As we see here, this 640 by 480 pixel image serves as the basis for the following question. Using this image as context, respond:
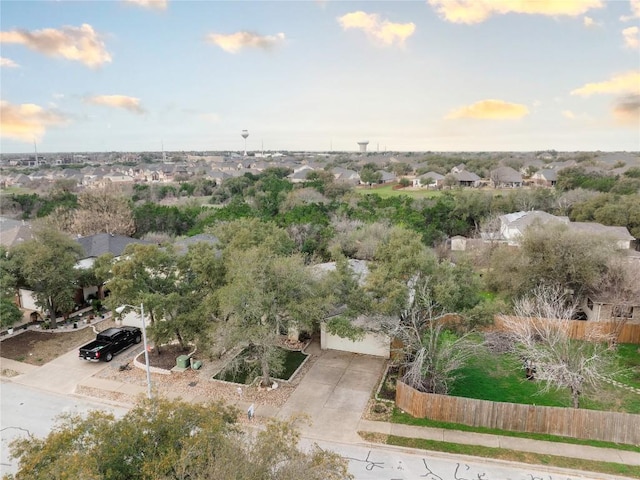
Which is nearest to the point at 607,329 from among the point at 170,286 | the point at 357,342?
the point at 357,342

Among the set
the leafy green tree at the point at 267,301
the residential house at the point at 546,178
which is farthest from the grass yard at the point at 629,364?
the residential house at the point at 546,178

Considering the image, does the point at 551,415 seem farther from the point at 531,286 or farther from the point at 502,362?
the point at 531,286

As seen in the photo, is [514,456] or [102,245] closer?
[514,456]

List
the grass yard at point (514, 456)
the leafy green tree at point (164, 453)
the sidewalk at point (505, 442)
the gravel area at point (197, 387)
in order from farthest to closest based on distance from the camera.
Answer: the gravel area at point (197, 387) → the sidewalk at point (505, 442) → the grass yard at point (514, 456) → the leafy green tree at point (164, 453)

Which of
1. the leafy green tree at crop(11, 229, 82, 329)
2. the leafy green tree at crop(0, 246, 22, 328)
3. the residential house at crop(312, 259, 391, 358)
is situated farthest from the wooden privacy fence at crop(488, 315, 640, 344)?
the leafy green tree at crop(0, 246, 22, 328)

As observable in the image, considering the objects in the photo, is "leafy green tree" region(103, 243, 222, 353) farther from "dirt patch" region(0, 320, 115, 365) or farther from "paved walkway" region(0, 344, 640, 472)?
"dirt patch" region(0, 320, 115, 365)

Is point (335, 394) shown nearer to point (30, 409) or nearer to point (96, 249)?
point (30, 409)

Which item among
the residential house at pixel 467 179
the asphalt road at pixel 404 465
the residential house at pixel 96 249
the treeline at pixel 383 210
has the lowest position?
the asphalt road at pixel 404 465

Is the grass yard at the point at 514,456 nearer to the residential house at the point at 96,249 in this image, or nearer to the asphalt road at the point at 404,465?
the asphalt road at the point at 404,465
